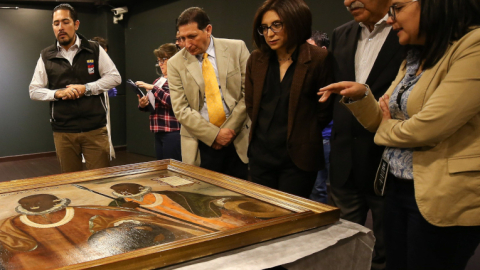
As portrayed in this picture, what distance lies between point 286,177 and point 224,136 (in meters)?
0.55

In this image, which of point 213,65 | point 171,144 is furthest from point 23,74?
point 213,65

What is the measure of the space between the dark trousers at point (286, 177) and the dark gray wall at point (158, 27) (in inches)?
108

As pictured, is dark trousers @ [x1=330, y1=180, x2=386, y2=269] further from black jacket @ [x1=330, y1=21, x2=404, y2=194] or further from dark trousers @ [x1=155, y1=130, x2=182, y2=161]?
dark trousers @ [x1=155, y1=130, x2=182, y2=161]

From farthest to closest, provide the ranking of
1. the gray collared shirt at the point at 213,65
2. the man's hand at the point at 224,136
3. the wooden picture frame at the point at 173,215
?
the gray collared shirt at the point at 213,65
the man's hand at the point at 224,136
the wooden picture frame at the point at 173,215

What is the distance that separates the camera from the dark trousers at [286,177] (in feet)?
6.40

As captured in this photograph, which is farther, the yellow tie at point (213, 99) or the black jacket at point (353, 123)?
the yellow tie at point (213, 99)

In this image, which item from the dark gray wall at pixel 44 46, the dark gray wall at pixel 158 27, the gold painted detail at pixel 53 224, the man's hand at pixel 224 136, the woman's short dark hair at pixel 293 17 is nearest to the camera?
the gold painted detail at pixel 53 224

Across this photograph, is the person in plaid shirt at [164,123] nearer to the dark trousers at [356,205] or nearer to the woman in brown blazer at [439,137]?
the dark trousers at [356,205]

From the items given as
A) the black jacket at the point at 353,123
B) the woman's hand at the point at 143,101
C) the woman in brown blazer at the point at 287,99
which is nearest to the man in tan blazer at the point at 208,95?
the woman in brown blazer at the point at 287,99

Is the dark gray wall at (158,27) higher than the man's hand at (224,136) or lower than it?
higher

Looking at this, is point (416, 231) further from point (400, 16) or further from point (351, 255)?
point (400, 16)

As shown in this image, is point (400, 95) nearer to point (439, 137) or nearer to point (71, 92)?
point (439, 137)

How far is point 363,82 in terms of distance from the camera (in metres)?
1.81

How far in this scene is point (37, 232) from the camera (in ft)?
3.59
